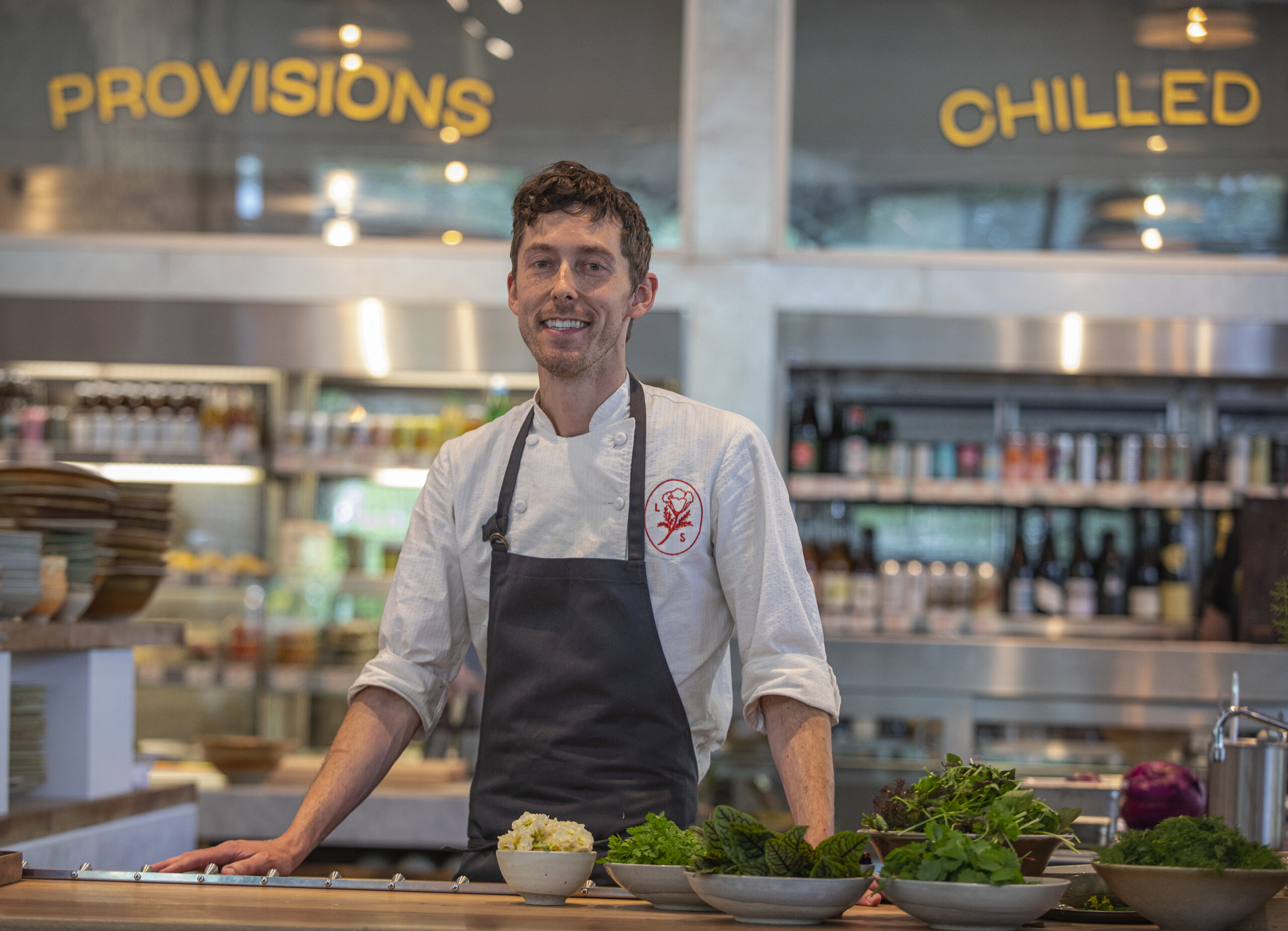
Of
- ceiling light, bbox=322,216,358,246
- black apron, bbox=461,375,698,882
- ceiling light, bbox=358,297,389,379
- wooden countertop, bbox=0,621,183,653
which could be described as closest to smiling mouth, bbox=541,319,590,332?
black apron, bbox=461,375,698,882

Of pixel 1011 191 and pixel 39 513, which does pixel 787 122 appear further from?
pixel 39 513

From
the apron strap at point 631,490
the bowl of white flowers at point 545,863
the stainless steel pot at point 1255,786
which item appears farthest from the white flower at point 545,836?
the stainless steel pot at point 1255,786

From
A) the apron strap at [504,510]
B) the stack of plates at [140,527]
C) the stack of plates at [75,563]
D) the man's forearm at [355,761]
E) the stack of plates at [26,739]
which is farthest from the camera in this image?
the stack of plates at [140,527]

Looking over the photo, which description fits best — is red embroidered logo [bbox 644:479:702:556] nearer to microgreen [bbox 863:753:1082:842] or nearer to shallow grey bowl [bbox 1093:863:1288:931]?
microgreen [bbox 863:753:1082:842]

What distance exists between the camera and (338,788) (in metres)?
1.91

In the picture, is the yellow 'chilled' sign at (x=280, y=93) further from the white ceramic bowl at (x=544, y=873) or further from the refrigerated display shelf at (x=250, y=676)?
the white ceramic bowl at (x=544, y=873)

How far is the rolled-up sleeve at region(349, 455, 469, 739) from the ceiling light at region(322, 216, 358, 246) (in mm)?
3468

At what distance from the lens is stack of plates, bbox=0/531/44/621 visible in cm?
251

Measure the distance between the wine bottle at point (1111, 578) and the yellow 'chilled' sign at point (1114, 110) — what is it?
1682 millimetres

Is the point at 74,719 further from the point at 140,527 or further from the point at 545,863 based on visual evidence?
the point at 545,863

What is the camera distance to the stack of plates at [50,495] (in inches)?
106

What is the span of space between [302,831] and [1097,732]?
142 inches

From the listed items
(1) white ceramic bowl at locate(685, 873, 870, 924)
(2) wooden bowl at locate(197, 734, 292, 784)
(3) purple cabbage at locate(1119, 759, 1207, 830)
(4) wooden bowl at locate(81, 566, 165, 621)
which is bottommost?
(2) wooden bowl at locate(197, 734, 292, 784)

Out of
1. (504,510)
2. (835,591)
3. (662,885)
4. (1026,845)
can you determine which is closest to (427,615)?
(504,510)
